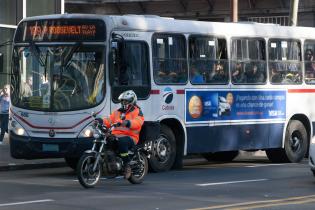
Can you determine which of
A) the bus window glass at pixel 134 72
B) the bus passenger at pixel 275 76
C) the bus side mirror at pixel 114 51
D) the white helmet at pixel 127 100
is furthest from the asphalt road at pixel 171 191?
the bus passenger at pixel 275 76

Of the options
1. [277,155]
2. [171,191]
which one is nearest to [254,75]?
[277,155]

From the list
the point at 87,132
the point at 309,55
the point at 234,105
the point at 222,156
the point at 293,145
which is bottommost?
the point at 222,156

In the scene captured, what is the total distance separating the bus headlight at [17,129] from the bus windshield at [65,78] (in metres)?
0.38

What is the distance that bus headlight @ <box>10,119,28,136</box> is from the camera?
56.3ft

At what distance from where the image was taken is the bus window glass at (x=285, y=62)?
67.8 feet

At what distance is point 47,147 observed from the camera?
16797 millimetres

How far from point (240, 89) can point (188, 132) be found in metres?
1.99

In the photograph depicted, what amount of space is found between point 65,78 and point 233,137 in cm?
465

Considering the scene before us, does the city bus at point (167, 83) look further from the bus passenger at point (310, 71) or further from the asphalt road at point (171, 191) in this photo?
the asphalt road at point (171, 191)

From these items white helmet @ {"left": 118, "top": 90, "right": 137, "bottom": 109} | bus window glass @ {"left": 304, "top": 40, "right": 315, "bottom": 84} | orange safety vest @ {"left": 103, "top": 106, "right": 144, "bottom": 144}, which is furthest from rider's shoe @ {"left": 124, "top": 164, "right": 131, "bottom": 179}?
bus window glass @ {"left": 304, "top": 40, "right": 315, "bottom": 84}

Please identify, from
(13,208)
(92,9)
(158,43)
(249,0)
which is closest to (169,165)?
(158,43)

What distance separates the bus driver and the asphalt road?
62cm

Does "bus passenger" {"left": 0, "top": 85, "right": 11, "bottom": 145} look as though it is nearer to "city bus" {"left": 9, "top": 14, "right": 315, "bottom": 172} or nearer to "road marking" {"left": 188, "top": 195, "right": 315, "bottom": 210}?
"city bus" {"left": 9, "top": 14, "right": 315, "bottom": 172}

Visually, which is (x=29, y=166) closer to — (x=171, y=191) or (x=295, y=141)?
(x=171, y=191)
